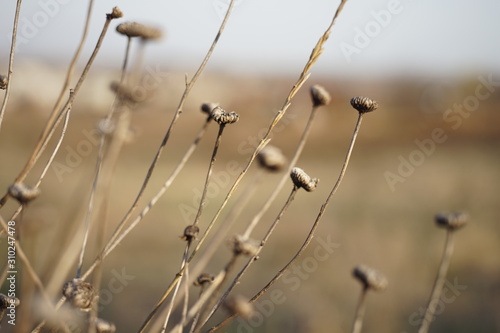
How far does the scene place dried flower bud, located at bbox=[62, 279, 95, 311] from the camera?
0.85 meters

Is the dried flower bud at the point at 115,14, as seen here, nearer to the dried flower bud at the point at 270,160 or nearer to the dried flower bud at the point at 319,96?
the dried flower bud at the point at 270,160

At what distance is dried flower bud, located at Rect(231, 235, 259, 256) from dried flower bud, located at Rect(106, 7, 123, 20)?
1.81ft

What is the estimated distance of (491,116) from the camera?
17547mm

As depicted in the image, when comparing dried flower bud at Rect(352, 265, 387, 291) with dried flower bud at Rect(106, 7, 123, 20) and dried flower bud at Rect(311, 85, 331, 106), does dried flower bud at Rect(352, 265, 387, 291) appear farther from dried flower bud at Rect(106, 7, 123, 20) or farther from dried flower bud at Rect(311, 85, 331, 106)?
dried flower bud at Rect(106, 7, 123, 20)

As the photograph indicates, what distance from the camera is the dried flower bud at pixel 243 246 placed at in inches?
34.9

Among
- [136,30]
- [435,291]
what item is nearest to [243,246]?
[136,30]

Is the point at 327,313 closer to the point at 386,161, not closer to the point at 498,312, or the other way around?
the point at 498,312

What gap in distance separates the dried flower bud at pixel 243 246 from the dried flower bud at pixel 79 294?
0.30 metres

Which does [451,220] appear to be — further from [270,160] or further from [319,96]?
[270,160]

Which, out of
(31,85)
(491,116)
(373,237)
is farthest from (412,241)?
(31,85)

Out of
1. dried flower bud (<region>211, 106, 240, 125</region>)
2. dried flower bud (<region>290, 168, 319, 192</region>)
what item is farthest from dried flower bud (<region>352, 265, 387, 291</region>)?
dried flower bud (<region>211, 106, 240, 125</region>)

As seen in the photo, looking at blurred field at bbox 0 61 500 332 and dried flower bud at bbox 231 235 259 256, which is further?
blurred field at bbox 0 61 500 332

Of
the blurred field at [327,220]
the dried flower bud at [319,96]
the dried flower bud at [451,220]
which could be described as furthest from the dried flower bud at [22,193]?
the dried flower bud at [451,220]

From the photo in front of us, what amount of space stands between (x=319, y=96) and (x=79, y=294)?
872 mm
